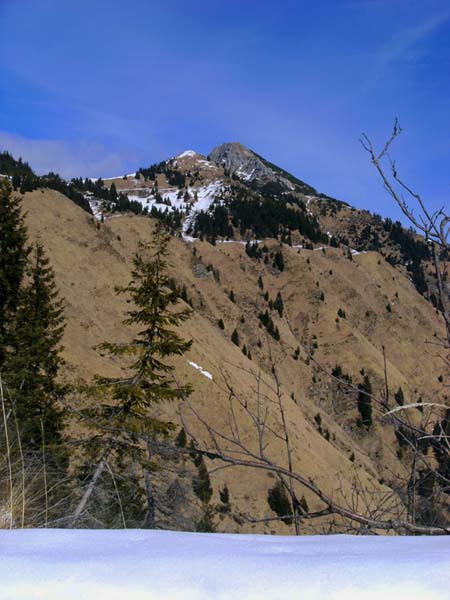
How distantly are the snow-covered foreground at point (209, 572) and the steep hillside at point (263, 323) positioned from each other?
210 cm

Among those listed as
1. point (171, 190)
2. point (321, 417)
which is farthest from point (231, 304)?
point (171, 190)

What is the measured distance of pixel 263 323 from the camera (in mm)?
59219

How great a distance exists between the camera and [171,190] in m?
147

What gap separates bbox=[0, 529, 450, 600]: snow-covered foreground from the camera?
1094 millimetres

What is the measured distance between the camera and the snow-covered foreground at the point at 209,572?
109cm

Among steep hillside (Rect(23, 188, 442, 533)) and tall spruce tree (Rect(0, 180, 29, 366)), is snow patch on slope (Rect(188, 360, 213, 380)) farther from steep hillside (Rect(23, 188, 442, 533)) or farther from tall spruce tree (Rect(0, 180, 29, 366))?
tall spruce tree (Rect(0, 180, 29, 366))

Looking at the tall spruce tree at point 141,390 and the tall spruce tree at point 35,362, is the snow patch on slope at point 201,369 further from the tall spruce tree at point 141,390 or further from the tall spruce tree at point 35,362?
the tall spruce tree at point 141,390

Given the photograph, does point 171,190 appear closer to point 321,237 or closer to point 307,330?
point 321,237

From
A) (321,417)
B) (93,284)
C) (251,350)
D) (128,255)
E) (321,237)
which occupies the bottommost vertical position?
(321,417)

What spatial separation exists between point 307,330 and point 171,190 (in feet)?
302

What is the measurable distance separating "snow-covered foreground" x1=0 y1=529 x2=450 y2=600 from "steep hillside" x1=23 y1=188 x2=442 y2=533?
2.10 meters

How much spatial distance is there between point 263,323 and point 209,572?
58.3 m

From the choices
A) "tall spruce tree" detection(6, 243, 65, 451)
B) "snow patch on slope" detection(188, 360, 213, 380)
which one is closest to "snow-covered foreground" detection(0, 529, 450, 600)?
"tall spruce tree" detection(6, 243, 65, 451)

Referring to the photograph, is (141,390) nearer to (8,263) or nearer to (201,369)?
(8,263)
